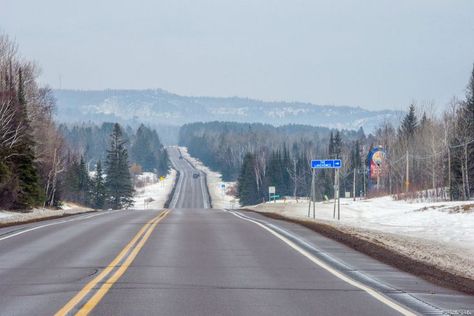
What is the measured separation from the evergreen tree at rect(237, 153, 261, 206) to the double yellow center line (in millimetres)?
121369

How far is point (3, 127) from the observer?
4575cm

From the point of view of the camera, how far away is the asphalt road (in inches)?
377

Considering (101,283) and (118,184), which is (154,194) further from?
(101,283)

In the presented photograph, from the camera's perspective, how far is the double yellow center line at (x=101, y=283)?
9274 millimetres

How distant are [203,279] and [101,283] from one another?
167cm

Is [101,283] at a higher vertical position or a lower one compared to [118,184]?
lower

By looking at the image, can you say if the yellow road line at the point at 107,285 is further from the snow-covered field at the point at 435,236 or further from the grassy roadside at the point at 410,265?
the snow-covered field at the point at 435,236

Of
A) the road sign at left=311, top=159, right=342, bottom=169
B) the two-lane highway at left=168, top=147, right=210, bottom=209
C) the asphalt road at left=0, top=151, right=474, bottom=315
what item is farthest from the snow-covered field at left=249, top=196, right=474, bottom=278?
the two-lane highway at left=168, top=147, right=210, bottom=209

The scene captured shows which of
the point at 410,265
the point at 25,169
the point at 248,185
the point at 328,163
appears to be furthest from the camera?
the point at 248,185

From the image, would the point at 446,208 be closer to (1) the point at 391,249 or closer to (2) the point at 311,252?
(1) the point at 391,249

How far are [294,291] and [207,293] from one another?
130 cm

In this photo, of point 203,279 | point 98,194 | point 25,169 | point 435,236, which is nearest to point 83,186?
point 98,194

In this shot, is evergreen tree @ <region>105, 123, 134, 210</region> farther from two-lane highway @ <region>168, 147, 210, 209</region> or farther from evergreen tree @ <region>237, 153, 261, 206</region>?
evergreen tree @ <region>237, 153, 261, 206</region>

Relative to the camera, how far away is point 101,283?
37.9 ft
